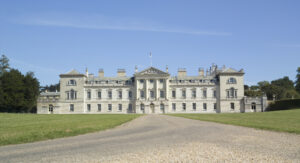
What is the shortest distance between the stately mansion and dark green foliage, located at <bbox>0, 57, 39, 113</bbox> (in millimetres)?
5388

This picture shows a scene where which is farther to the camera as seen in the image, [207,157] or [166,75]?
[166,75]

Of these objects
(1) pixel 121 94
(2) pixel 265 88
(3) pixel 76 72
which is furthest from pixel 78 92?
(2) pixel 265 88

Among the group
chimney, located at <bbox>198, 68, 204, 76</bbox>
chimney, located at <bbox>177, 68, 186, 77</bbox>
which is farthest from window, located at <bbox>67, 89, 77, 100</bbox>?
chimney, located at <bbox>198, 68, 204, 76</bbox>

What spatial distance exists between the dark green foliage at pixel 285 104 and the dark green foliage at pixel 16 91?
46091 mm

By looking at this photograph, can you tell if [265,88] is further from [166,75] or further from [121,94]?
[121,94]

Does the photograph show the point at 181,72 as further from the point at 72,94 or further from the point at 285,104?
the point at 72,94

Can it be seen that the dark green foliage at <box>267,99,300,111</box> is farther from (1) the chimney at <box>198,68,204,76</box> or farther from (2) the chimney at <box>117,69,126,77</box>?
(2) the chimney at <box>117,69,126,77</box>

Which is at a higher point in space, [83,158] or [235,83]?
Result: [235,83]

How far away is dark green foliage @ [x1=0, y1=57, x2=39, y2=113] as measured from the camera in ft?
155

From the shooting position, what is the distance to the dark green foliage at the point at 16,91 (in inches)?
1864

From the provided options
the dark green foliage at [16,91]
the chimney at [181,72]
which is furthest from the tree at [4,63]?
the chimney at [181,72]

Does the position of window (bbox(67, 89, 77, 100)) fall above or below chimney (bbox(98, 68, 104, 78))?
below

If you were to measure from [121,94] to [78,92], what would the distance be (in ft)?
29.9

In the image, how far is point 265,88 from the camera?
79.1 meters
